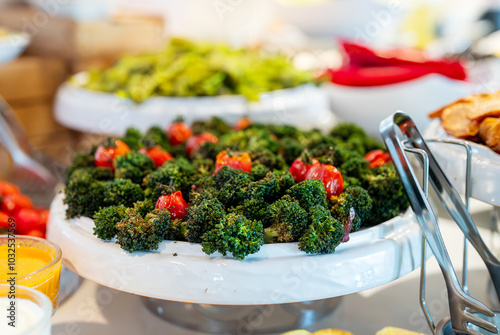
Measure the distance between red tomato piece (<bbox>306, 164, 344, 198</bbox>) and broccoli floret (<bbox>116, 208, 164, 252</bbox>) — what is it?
0.92 ft

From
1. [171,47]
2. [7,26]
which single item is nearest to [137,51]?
[171,47]

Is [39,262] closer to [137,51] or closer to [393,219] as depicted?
[393,219]

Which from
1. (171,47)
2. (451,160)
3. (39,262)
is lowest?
(171,47)

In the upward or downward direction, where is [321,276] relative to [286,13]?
upward

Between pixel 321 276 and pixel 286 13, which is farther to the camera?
pixel 286 13

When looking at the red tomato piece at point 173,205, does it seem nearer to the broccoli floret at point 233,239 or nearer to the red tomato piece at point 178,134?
the broccoli floret at point 233,239

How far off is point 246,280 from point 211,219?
10cm

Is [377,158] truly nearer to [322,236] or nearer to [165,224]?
[322,236]

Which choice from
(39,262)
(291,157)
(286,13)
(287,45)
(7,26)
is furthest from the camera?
(286,13)

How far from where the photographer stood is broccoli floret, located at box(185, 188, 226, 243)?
72 cm

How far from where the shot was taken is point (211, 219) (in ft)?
2.37

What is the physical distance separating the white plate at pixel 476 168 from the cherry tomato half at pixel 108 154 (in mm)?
601

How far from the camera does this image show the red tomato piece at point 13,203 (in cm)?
107

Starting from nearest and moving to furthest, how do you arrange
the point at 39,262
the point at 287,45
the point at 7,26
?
the point at 39,262
the point at 7,26
the point at 287,45
